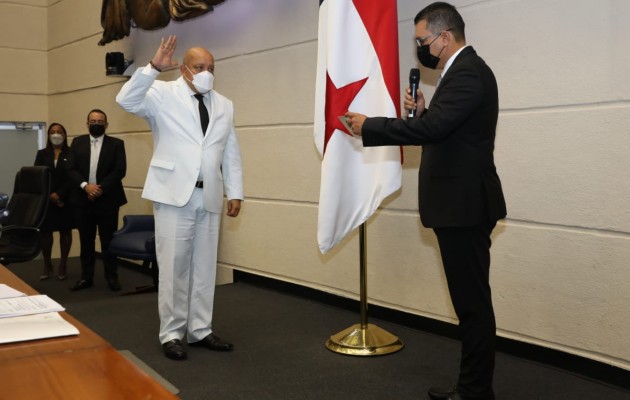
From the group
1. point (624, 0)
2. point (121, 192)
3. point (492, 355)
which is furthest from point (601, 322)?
point (121, 192)

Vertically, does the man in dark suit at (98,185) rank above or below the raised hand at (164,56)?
below

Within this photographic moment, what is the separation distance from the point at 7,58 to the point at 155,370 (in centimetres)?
613

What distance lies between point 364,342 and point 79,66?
18.1 ft

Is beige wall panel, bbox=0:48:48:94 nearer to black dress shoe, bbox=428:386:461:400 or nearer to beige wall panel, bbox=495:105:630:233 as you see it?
beige wall panel, bbox=495:105:630:233

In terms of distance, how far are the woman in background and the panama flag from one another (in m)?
3.41

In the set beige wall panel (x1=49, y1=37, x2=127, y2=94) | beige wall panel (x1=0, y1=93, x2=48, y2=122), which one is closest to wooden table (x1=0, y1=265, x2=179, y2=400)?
beige wall panel (x1=49, y1=37, x2=127, y2=94)

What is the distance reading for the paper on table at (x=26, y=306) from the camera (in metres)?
1.40

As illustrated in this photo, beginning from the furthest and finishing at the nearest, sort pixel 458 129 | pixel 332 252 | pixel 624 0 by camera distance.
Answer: pixel 332 252, pixel 624 0, pixel 458 129

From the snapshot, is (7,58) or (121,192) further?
(7,58)

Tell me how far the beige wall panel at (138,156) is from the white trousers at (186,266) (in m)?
3.19

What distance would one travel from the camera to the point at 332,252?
183 inches

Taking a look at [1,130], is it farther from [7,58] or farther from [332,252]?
[332,252]

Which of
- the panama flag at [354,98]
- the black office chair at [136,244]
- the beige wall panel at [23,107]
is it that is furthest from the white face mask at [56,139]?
the panama flag at [354,98]

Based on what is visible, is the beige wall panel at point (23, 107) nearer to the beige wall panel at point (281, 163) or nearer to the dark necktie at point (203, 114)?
the beige wall panel at point (281, 163)
